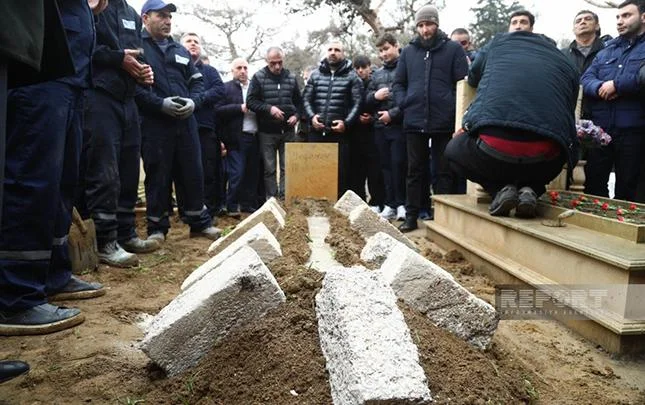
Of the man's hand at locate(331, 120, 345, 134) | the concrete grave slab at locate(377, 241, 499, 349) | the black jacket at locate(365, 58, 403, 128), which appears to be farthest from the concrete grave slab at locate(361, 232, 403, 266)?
the man's hand at locate(331, 120, 345, 134)

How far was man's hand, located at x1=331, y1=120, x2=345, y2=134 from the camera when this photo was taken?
20.5ft

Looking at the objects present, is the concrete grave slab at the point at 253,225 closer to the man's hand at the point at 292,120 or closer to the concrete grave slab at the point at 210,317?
the concrete grave slab at the point at 210,317

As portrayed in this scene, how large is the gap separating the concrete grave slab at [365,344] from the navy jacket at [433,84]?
3.57 m

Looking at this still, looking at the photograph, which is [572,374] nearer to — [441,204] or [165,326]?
[165,326]

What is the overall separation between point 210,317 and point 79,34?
5.91 feet

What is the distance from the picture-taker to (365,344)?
56.7 inches

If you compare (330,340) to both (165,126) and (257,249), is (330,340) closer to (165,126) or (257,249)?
(257,249)

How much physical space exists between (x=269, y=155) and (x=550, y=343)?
4622mm

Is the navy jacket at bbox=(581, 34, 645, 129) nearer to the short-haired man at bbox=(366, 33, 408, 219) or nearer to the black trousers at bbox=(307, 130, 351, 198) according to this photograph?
the short-haired man at bbox=(366, 33, 408, 219)

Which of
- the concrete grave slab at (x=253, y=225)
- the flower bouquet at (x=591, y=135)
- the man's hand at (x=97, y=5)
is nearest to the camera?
the man's hand at (x=97, y=5)

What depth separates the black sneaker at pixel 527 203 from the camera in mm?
3371

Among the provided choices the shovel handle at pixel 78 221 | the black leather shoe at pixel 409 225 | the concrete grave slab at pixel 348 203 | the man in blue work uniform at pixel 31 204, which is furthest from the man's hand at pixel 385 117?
the man in blue work uniform at pixel 31 204

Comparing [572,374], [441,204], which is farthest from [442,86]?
[572,374]

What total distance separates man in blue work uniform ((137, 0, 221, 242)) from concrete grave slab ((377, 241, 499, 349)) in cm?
299
